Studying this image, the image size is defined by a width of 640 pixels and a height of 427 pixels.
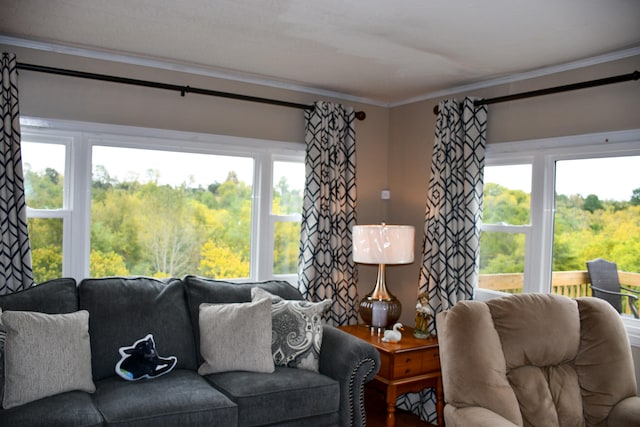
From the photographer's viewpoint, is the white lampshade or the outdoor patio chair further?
the white lampshade

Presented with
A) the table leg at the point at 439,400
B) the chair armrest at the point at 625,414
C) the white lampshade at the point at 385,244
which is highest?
the white lampshade at the point at 385,244

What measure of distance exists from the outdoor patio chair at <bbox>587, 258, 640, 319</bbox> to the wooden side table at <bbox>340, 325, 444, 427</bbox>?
1091 millimetres

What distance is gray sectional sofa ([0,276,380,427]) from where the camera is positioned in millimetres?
2500

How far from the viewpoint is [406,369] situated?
11.5 ft

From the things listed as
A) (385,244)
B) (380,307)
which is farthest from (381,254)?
(380,307)

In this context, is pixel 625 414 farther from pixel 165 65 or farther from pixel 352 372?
pixel 165 65

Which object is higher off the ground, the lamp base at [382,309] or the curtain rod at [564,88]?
the curtain rod at [564,88]

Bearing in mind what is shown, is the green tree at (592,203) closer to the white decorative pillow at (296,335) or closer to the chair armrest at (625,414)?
the chair armrest at (625,414)

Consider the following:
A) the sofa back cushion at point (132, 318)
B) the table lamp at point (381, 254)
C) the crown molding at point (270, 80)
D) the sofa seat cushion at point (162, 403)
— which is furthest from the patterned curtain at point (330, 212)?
the sofa seat cushion at point (162, 403)

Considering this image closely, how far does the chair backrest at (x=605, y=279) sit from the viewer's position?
3203mm

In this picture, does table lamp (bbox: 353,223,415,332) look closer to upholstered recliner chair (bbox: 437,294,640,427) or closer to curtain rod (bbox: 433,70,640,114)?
curtain rod (bbox: 433,70,640,114)

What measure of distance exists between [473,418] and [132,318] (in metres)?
1.96

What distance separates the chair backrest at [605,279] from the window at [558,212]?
A: 1.7 inches

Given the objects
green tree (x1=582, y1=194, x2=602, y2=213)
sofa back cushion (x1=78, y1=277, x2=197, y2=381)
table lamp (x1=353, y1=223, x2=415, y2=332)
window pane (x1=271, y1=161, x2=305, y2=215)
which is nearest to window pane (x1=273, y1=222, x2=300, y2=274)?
window pane (x1=271, y1=161, x2=305, y2=215)
